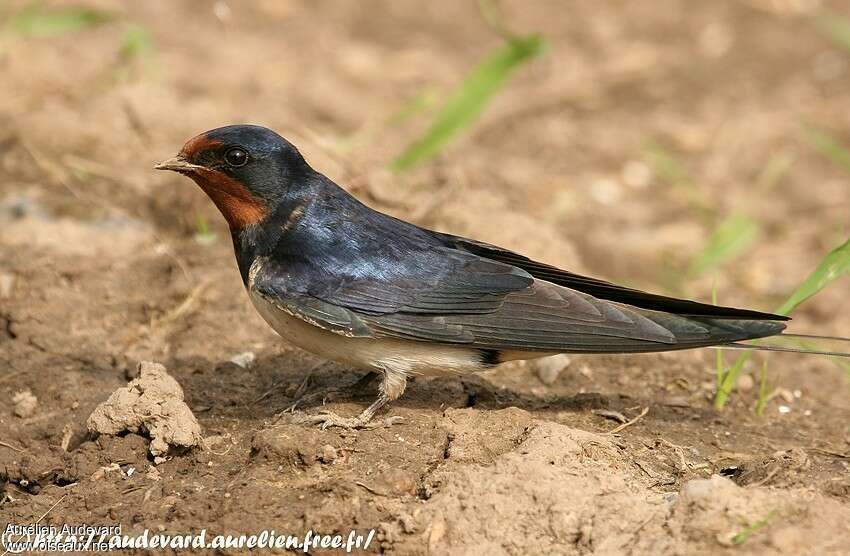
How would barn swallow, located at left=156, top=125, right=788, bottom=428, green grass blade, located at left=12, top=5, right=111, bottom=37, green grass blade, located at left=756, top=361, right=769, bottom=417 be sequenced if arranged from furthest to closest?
green grass blade, located at left=12, top=5, right=111, bottom=37 < green grass blade, located at left=756, top=361, right=769, bottom=417 < barn swallow, located at left=156, top=125, right=788, bottom=428

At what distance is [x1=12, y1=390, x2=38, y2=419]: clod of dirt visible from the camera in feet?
13.9

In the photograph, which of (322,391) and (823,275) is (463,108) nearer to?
(322,391)

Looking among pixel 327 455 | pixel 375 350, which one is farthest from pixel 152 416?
pixel 375 350

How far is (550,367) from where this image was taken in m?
4.72

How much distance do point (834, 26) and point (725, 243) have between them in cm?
252

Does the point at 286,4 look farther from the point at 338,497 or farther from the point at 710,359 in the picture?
the point at 338,497

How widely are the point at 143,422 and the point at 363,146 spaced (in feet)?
10.2

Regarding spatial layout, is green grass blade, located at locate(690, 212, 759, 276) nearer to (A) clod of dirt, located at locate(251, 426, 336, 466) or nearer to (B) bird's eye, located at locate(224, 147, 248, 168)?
(B) bird's eye, located at locate(224, 147, 248, 168)

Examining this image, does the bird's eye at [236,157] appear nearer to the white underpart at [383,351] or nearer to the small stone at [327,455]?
the white underpart at [383,351]

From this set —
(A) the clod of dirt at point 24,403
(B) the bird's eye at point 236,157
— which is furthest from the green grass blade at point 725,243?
(A) the clod of dirt at point 24,403

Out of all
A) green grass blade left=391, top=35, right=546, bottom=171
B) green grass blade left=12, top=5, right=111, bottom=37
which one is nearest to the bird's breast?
green grass blade left=391, top=35, right=546, bottom=171

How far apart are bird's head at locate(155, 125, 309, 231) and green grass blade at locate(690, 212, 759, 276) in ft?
9.39

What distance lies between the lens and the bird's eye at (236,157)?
4148 millimetres

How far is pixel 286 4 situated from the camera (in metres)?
9.38
